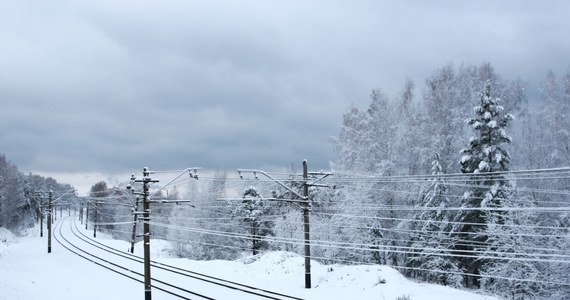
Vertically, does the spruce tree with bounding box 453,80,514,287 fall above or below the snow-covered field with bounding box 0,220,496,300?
above

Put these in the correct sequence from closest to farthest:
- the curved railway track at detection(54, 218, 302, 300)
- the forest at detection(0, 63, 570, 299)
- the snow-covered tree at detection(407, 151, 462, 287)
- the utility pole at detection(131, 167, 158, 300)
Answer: the utility pole at detection(131, 167, 158, 300) < the curved railway track at detection(54, 218, 302, 300) < the forest at detection(0, 63, 570, 299) < the snow-covered tree at detection(407, 151, 462, 287)

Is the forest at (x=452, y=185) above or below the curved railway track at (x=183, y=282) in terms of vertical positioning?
above

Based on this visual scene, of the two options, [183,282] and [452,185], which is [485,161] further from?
[183,282]

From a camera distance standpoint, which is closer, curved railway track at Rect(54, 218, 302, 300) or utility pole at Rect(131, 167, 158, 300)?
utility pole at Rect(131, 167, 158, 300)

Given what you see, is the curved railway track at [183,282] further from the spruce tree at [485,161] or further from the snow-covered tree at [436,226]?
the snow-covered tree at [436,226]

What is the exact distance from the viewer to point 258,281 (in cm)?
2888

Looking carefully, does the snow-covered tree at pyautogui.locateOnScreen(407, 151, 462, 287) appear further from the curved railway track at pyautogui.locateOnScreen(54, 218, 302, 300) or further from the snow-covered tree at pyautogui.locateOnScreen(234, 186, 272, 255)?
the snow-covered tree at pyautogui.locateOnScreen(234, 186, 272, 255)

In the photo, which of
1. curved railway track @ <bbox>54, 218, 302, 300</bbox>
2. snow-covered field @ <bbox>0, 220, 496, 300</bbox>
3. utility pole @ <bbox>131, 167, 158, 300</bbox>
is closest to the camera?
snow-covered field @ <bbox>0, 220, 496, 300</bbox>

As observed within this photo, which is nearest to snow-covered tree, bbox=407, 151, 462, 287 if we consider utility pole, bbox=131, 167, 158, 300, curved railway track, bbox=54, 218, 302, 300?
curved railway track, bbox=54, 218, 302, 300

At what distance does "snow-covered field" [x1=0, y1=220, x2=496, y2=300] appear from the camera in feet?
74.5

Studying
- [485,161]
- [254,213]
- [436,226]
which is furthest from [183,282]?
[254,213]

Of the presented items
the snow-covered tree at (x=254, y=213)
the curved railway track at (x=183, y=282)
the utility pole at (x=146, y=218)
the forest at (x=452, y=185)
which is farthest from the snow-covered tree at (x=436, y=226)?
the snow-covered tree at (x=254, y=213)

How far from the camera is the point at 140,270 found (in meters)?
35.6

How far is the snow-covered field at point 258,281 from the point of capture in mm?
22703
